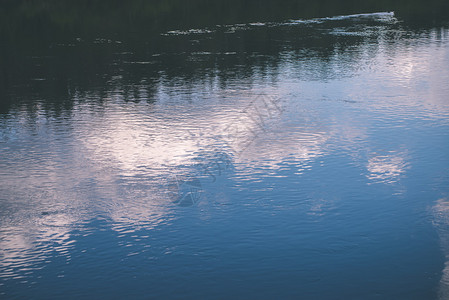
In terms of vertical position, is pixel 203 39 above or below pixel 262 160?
above

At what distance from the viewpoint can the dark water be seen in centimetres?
902

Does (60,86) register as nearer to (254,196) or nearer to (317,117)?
(317,117)

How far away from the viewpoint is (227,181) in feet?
40.4

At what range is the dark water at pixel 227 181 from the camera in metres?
9.02

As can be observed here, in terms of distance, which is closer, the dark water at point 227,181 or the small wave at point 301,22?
the dark water at point 227,181

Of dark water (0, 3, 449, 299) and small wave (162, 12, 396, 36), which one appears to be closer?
dark water (0, 3, 449, 299)

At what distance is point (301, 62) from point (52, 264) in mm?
16389

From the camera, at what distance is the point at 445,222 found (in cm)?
1046

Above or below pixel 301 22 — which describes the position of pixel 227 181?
below

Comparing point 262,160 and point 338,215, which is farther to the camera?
point 262,160

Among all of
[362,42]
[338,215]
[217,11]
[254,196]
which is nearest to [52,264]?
[254,196]

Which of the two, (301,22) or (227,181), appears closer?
(227,181)

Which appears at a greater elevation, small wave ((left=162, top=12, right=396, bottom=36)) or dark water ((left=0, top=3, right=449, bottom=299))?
small wave ((left=162, top=12, right=396, bottom=36))

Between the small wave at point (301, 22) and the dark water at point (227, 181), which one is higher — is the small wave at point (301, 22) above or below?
above
